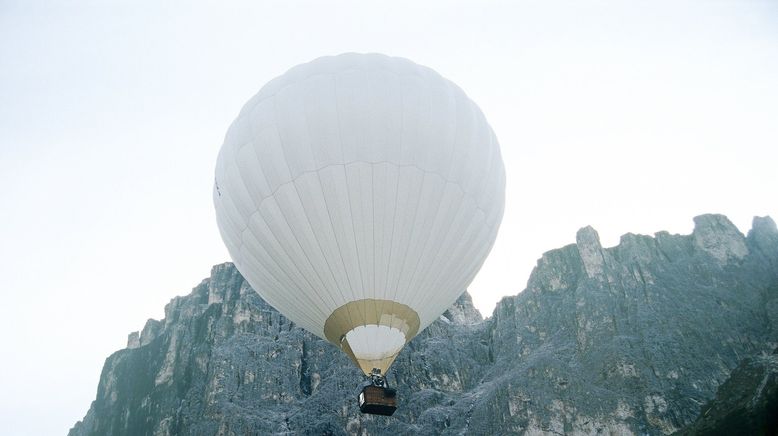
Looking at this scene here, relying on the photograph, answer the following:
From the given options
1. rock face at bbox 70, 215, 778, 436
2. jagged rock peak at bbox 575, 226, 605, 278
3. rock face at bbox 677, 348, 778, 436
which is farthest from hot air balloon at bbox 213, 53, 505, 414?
jagged rock peak at bbox 575, 226, 605, 278

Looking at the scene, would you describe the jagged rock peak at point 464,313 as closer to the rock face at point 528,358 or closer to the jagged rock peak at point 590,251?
the rock face at point 528,358

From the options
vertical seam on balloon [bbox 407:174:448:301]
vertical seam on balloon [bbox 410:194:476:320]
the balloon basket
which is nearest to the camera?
the balloon basket

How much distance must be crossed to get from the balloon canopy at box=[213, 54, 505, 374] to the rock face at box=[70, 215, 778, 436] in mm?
37785

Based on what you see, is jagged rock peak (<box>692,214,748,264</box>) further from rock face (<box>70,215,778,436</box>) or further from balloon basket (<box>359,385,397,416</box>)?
balloon basket (<box>359,385,397,416</box>)

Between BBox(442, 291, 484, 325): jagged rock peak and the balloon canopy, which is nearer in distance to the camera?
the balloon canopy

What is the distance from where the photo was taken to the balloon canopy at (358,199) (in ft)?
40.0

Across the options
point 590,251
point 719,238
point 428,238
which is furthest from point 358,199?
point 719,238

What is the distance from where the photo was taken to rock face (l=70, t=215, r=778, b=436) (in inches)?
1893

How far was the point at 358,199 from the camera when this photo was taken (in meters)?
12.2

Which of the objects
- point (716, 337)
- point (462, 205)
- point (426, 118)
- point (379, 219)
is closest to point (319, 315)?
point (379, 219)

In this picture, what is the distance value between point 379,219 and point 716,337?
46821 mm

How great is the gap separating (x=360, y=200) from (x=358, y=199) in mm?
45

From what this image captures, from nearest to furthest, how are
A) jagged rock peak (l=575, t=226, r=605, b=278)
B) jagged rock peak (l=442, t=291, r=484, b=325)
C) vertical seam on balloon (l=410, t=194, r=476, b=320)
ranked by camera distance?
1. vertical seam on balloon (l=410, t=194, r=476, b=320)
2. jagged rock peak (l=575, t=226, r=605, b=278)
3. jagged rock peak (l=442, t=291, r=484, b=325)

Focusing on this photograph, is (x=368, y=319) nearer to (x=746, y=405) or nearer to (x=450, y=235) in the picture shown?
(x=450, y=235)
